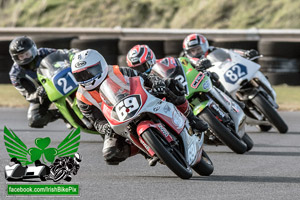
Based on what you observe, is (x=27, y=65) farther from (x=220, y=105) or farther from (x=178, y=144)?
(x=178, y=144)

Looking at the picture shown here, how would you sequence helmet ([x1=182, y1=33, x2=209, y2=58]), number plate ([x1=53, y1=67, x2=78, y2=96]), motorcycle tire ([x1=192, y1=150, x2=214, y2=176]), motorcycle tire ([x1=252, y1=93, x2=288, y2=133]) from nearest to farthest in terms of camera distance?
motorcycle tire ([x1=192, y1=150, x2=214, y2=176]), number plate ([x1=53, y1=67, x2=78, y2=96]), motorcycle tire ([x1=252, y1=93, x2=288, y2=133]), helmet ([x1=182, y1=33, x2=209, y2=58])

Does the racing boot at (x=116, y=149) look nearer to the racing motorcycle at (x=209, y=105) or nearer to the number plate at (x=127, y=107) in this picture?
the number plate at (x=127, y=107)

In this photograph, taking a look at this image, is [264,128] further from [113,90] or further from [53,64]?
[113,90]

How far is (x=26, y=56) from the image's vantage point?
10.2 m

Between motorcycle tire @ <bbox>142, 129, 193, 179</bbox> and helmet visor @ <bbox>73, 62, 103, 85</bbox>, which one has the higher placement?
helmet visor @ <bbox>73, 62, 103, 85</bbox>

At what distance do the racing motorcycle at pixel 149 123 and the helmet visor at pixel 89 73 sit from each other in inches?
4.2

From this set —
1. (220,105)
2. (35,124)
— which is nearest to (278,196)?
(220,105)

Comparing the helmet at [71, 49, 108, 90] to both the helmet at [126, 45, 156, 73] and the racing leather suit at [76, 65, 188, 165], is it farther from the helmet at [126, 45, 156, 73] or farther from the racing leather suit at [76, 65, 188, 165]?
the helmet at [126, 45, 156, 73]

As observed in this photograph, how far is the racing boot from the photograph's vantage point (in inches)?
278

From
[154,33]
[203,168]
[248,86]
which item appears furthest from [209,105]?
[154,33]

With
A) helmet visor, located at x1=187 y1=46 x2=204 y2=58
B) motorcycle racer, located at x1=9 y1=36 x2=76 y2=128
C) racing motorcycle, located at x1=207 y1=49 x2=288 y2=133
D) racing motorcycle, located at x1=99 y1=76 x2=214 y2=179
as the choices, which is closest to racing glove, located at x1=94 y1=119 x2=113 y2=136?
racing motorcycle, located at x1=99 y1=76 x2=214 y2=179

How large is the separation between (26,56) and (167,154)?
14.2 feet

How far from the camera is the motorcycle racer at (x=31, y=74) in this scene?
33.6 feet

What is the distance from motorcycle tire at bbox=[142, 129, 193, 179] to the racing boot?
1.91 feet
